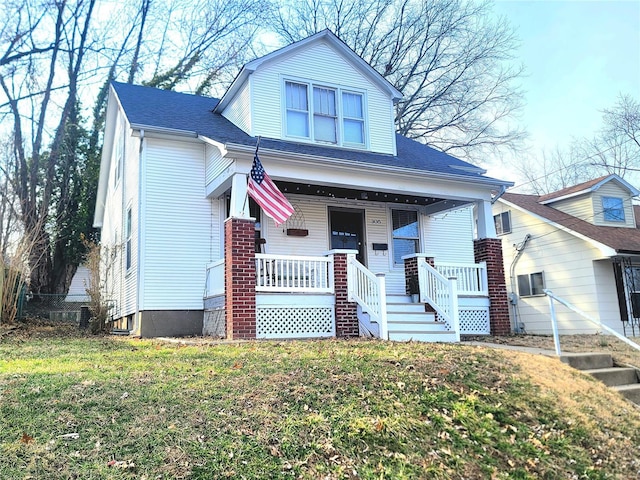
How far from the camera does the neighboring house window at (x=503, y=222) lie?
20.4 metres

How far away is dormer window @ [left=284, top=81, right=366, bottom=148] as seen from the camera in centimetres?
1320

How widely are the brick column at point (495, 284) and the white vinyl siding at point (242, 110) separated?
617 cm

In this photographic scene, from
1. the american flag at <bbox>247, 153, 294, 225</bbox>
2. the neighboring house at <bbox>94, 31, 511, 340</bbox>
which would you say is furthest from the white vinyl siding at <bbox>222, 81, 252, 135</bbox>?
the american flag at <bbox>247, 153, 294, 225</bbox>

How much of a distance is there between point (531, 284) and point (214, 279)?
1224 cm

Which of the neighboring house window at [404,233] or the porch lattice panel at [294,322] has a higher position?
the neighboring house window at [404,233]

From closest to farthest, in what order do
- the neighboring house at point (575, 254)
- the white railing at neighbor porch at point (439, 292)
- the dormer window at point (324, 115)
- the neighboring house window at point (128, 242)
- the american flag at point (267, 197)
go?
the american flag at point (267, 197) → the white railing at neighbor porch at point (439, 292) → the dormer window at point (324, 115) → the neighboring house window at point (128, 242) → the neighboring house at point (575, 254)

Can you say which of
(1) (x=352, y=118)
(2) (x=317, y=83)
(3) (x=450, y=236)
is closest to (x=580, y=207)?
(3) (x=450, y=236)

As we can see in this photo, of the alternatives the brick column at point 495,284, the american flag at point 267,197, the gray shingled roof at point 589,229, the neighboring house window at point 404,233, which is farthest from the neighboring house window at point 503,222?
the american flag at point 267,197

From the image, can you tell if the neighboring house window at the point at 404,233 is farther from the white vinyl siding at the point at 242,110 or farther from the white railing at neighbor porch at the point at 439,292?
the white vinyl siding at the point at 242,110

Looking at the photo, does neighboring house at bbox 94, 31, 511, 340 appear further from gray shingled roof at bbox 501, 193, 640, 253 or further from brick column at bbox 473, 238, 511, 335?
gray shingled roof at bbox 501, 193, 640, 253

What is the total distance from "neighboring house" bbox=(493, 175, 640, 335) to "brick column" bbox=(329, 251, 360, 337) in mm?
9515

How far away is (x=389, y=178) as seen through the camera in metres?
11.9

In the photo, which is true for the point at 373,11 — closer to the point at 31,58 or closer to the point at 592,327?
the point at 31,58

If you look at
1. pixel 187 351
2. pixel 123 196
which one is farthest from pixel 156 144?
pixel 187 351
